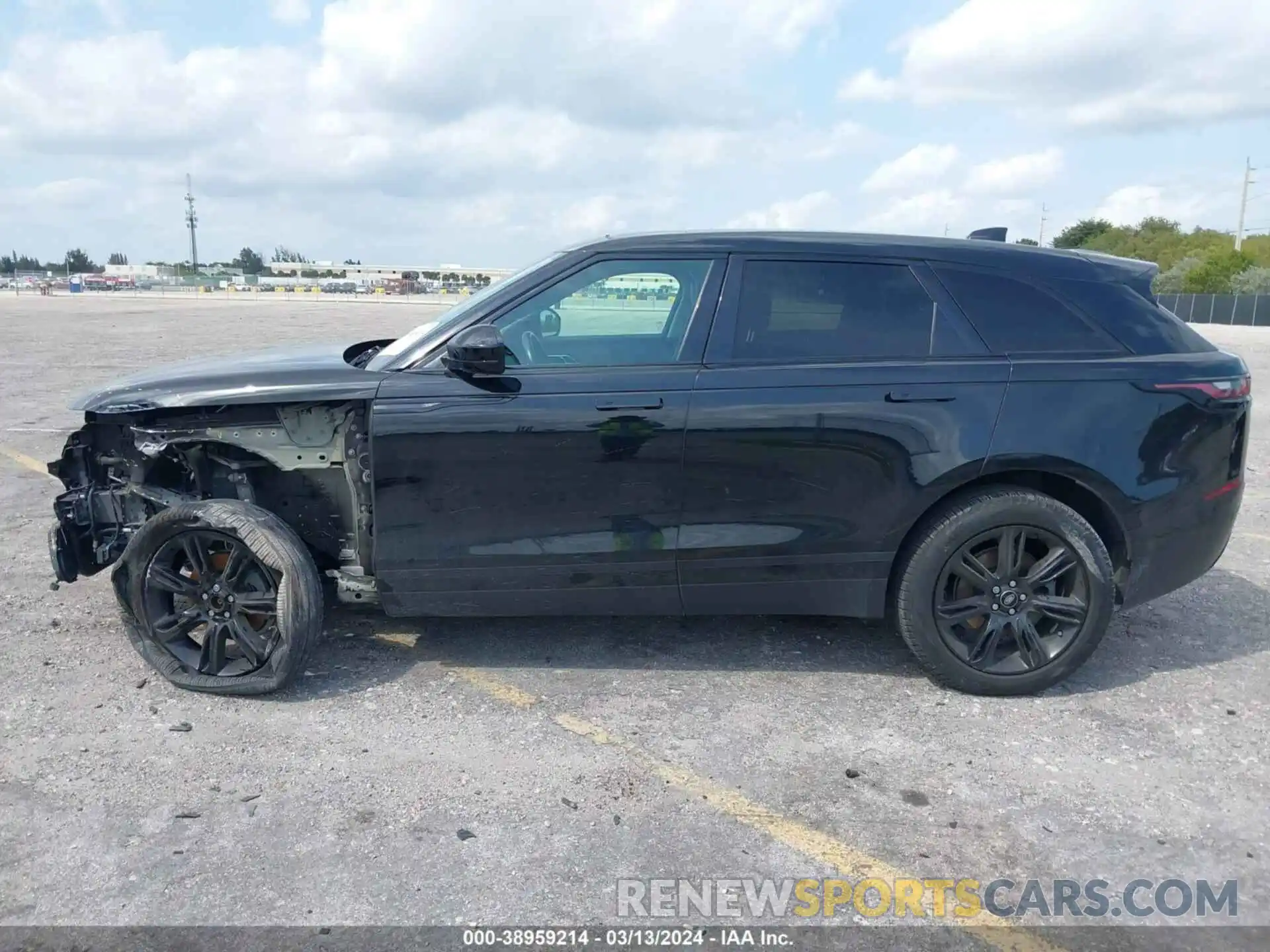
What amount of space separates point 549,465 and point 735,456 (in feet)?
2.45

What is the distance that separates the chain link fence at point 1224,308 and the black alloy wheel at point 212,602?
176 feet

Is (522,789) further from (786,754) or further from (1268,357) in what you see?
(1268,357)

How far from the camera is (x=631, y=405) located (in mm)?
3797

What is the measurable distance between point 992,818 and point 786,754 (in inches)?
29.0

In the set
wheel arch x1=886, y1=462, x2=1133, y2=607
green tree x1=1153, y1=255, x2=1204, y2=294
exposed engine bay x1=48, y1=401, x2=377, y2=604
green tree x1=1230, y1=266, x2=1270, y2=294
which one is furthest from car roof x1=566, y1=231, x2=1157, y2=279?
green tree x1=1153, y1=255, x2=1204, y2=294

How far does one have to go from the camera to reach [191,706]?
3873 mm

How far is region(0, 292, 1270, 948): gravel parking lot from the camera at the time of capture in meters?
2.81

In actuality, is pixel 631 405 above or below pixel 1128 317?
below

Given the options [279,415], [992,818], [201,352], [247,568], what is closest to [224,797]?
[247,568]

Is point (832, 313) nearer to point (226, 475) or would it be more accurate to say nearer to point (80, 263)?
point (226, 475)

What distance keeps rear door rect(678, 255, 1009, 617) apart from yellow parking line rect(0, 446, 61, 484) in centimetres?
609

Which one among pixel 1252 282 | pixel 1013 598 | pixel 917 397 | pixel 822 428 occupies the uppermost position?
pixel 1252 282

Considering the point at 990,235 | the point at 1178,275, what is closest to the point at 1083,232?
the point at 1178,275

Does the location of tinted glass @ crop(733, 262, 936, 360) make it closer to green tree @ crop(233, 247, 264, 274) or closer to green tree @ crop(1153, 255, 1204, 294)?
green tree @ crop(1153, 255, 1204, 294)
